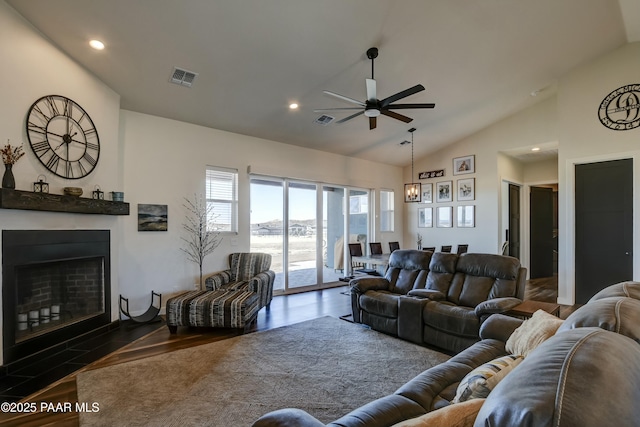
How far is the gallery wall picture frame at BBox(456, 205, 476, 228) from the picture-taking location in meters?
7.42

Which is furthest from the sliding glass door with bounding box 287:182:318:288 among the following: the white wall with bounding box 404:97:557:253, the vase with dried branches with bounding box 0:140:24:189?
the vase with dried branches with bounding box 0:140:24:189

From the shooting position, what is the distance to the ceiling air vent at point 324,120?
5.51 meters

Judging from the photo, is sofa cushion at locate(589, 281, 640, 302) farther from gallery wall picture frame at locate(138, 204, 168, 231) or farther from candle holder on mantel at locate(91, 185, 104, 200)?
gallery wall picture frame at locate(138, 204, 168, 231)

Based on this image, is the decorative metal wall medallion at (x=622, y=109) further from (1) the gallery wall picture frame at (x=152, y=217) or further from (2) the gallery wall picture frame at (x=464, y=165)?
(1) the gallery wall picture frame at (x=152, y=217)

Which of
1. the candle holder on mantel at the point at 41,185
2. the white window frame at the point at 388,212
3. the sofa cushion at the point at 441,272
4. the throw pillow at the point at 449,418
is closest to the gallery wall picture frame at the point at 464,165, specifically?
the white window frame at the point at 388,212

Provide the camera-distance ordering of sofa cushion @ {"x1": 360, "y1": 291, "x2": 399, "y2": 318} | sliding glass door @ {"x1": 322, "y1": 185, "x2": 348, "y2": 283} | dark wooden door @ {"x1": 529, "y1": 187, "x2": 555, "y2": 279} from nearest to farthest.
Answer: sofa cushion @ {"x1": 360, "y1": 291, "x2": 399, "y2": 318} → sliding glass door @ {"x1": 322, "y1": 185, "x2": 348, "y2": 283} → dark wooden door @ {"x1": 529, "y1": 187, "x2": 555, "y2": 279}

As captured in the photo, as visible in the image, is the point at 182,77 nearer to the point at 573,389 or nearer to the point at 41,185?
the point at 41,185

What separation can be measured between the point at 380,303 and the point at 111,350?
10.4 ft

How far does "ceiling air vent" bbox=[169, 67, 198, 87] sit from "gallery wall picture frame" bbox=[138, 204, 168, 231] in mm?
1912

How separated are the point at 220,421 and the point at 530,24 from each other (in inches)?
222

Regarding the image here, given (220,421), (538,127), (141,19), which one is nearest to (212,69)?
(141,19)

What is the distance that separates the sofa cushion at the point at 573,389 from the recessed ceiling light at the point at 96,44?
456 centimetres

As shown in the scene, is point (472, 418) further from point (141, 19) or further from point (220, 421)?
→ point (141, 19)

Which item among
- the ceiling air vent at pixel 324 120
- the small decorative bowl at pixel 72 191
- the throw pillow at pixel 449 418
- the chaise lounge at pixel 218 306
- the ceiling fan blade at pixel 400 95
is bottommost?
the chaise lounge at pixel 218 306
